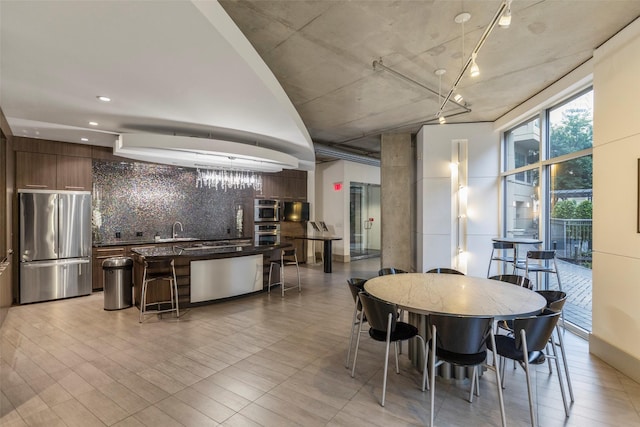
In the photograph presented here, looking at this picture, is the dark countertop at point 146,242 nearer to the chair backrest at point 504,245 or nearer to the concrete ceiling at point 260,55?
the concrete ceiling at point 260,55

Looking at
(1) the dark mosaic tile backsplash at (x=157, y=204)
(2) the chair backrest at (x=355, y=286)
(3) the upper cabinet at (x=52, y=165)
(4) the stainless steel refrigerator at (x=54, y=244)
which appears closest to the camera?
(2) the chair backrest at (x=355, y=286)

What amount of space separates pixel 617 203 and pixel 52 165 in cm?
889

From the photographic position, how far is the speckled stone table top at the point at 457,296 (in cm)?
244

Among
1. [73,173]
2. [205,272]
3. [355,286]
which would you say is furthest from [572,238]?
[73,173]

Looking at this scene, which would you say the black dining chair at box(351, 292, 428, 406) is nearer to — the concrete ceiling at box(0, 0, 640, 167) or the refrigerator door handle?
the concrete ceiling at box(0, 0, 640, 167)

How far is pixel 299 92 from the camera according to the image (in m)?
4.99

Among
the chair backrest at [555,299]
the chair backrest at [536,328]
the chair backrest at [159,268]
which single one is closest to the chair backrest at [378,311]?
the chair backrest at [536,328]

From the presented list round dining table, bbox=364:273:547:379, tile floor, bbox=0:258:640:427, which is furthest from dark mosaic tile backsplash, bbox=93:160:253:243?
round dining table, bbox=364:273:547:379

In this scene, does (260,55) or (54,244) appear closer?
(260,55)

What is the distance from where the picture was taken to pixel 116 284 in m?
5.25

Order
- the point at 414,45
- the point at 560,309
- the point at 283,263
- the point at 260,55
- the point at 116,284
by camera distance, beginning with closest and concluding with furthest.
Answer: the point at 560,309, the point at 414,45, the point at 260,55, the point at 116,284, the point at 283,263

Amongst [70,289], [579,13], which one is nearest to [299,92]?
[579,13]

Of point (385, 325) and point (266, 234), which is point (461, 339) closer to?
point (385, 325)

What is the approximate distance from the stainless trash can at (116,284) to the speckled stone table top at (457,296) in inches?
174
